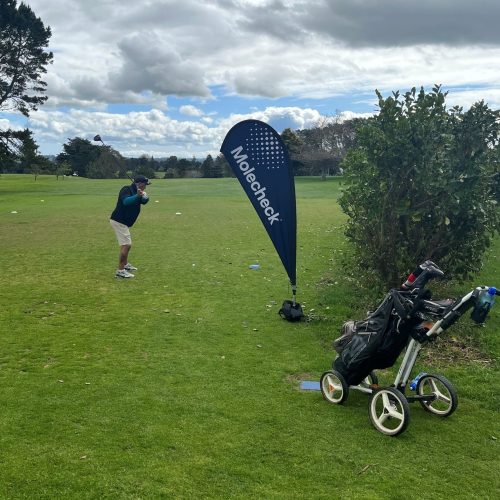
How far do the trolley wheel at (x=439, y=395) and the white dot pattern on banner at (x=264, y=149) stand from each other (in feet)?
12.7

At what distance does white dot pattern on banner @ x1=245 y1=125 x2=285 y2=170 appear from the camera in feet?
26.0

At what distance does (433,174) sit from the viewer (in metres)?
7.96

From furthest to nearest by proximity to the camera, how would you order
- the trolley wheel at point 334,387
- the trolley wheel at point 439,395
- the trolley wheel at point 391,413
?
the trolley wheel at point 334,387
the trolley wheel at point 439,395
the trolley wheel at point 391,413

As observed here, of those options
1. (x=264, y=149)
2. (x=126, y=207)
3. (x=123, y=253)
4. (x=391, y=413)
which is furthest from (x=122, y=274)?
(x=391, y=413)

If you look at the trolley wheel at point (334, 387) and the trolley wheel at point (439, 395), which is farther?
the trolley wheel at point (334, 387)

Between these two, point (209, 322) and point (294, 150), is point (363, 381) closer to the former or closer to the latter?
point (209, 322)

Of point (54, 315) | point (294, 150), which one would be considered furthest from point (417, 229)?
point (294, 150)

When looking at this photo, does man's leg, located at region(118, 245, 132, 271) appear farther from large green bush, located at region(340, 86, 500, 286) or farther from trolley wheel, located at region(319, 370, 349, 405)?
trolley wheel, located at region(319, 370, 349, 405)

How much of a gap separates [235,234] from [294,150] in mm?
62090

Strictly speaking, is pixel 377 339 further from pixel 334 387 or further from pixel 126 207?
pixel 126 207

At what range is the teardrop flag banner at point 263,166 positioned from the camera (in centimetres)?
791

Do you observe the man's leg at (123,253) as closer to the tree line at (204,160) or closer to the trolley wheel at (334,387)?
the trolley wheel at (334,387)

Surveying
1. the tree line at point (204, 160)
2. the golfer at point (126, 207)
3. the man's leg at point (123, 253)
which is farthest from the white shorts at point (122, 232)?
the tree line at point (204, 160)

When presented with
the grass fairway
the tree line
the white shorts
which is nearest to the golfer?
the white shorts
